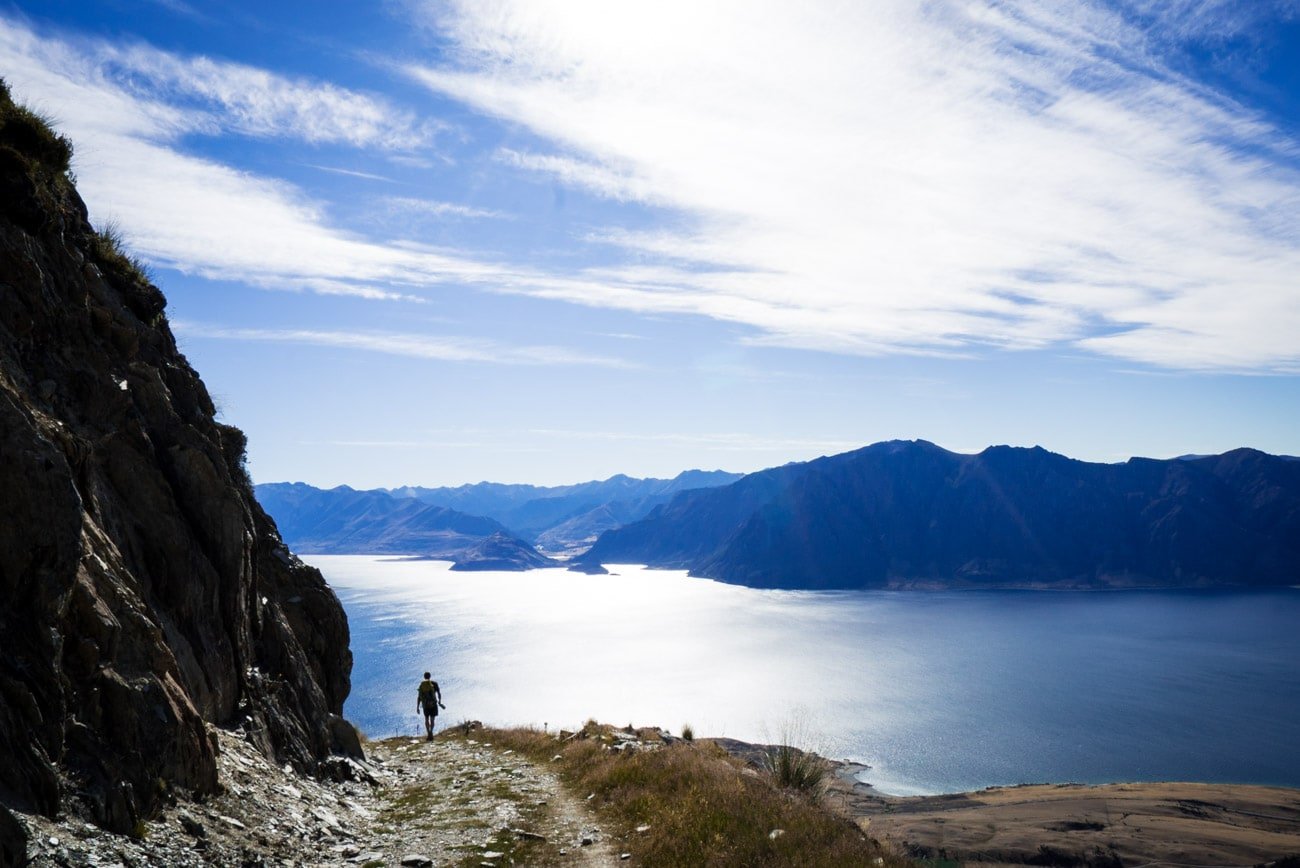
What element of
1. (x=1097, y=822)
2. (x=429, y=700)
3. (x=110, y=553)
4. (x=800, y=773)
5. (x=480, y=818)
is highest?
(x=110, y=553)

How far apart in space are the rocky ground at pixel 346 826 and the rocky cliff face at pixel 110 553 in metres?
0.54

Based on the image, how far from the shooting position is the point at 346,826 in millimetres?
14430

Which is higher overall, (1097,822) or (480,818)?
(480,818)

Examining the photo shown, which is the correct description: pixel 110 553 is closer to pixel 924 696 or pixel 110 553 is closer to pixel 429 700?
→ pixel 429 700

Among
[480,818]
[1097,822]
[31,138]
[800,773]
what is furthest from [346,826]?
[1097,822]

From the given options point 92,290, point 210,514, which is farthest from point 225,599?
point 92,290

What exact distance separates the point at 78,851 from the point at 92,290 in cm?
1417

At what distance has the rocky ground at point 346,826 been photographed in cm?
898

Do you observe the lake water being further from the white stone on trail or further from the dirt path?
the white stone on trail

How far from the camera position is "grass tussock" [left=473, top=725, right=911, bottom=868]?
1200cm

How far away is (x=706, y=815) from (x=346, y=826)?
721cm

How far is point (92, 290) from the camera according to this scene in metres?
17.2

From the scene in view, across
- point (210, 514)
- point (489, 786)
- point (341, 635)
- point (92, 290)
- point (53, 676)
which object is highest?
point (92, 290)

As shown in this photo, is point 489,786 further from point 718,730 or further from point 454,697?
point 454,697
